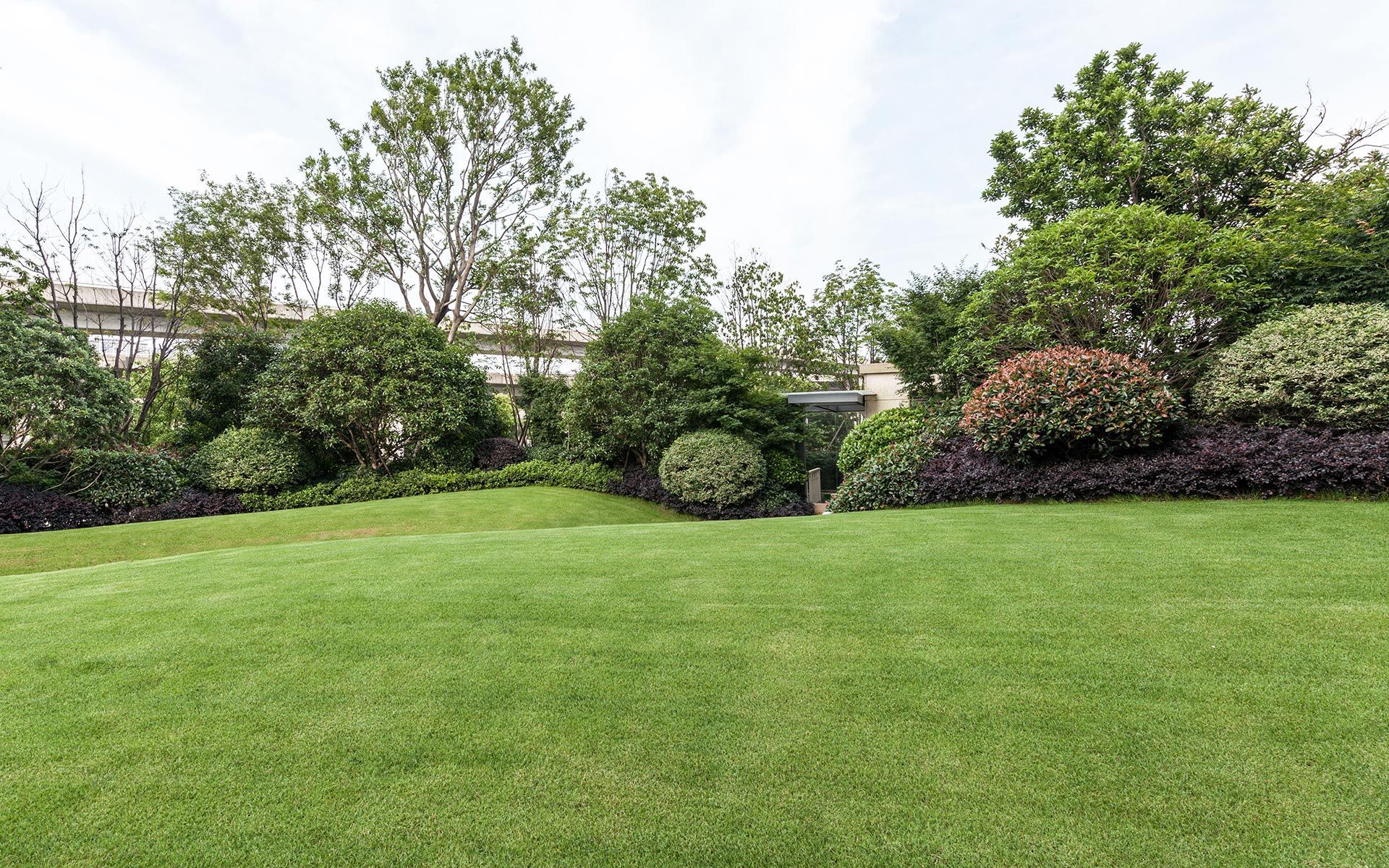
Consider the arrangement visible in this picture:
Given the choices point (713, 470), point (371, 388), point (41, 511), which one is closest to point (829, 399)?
point (713, 470)

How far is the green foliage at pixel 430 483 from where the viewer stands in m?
12.5

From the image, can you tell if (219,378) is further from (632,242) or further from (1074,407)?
(1074,407)

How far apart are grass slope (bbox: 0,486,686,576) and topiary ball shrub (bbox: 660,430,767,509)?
802 millimetres

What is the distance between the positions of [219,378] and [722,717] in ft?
57.7

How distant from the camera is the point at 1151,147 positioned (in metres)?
12.5

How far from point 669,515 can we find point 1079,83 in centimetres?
1456

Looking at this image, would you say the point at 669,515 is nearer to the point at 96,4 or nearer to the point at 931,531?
the point at 931,531

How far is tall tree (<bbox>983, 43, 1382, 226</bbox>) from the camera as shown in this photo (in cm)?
1135

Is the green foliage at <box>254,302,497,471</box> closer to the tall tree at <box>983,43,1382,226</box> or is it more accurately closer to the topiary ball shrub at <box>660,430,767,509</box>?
the topiary ball shrub at <box>660,430,767,509</box>

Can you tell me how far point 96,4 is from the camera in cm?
1011

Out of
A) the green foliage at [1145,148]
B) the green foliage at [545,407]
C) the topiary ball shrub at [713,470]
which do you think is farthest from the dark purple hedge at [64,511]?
the green foliage at [1145,148]

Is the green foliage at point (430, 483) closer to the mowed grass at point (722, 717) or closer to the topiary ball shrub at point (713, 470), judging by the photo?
the topiary ball shrub at point (713, 470)

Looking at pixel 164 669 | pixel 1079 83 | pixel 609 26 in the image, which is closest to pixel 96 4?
pixel 609 26

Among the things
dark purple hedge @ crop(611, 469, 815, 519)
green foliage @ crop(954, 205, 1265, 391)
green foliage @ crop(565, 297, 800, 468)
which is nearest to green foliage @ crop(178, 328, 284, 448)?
green foliage @ crop(565, 297, 800, 468)
